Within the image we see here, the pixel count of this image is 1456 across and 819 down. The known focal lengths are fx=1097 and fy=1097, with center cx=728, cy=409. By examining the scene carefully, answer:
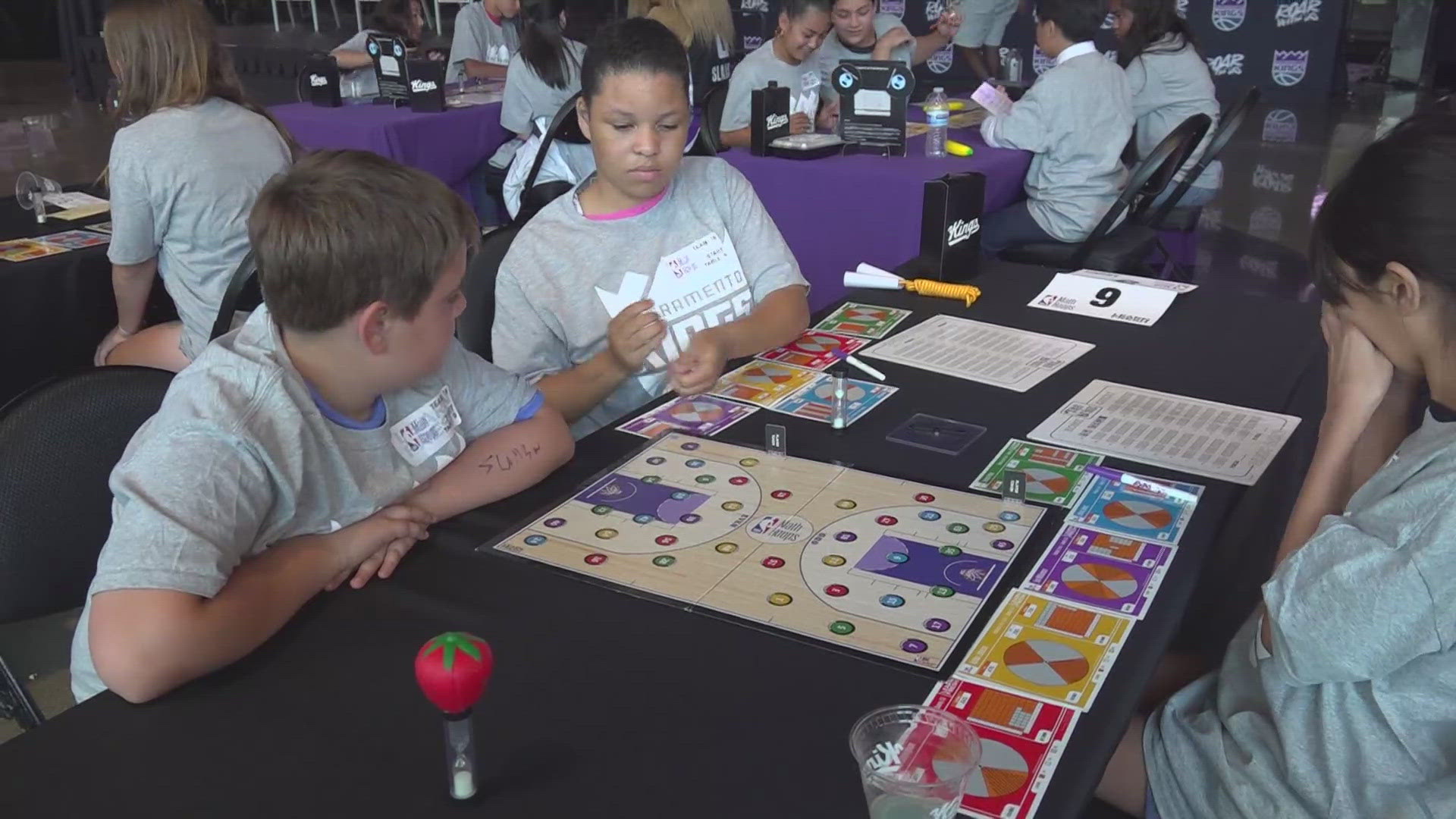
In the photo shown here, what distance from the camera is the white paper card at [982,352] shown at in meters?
1.56

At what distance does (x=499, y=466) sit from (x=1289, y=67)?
8.78 m

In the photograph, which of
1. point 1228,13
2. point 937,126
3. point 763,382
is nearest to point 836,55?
point 937,126

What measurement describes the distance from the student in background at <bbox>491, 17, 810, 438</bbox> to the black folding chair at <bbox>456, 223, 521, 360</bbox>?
0.10 metres

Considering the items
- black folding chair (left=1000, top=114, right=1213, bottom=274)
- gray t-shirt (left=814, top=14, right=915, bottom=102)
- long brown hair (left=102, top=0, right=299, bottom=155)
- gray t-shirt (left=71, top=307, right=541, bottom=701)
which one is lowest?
black folding chair (left=1000, top=114, right=1213, bottom=274)

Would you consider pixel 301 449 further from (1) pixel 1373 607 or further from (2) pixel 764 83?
(2) pixel 764 83

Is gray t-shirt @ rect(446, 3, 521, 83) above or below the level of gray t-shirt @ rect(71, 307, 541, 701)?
above

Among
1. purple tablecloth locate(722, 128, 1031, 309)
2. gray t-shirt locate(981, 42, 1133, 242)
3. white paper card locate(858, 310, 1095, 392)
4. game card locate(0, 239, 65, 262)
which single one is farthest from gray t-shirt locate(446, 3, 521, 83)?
white paper card locate(858, 310, 1095, 392)

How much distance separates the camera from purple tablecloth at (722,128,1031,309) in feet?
9.96

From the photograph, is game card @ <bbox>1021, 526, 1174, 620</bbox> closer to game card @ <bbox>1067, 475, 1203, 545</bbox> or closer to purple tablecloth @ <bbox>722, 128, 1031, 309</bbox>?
game card @ <bbox>1067, 475, 1203, 545</bbox>

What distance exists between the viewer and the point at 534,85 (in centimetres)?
408

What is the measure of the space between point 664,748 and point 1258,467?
82cm

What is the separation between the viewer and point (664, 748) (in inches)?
31.6

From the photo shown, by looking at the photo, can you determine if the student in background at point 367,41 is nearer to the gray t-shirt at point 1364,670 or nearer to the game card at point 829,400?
the game card at point 829,400

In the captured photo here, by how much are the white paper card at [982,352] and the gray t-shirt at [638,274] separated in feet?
0.81
